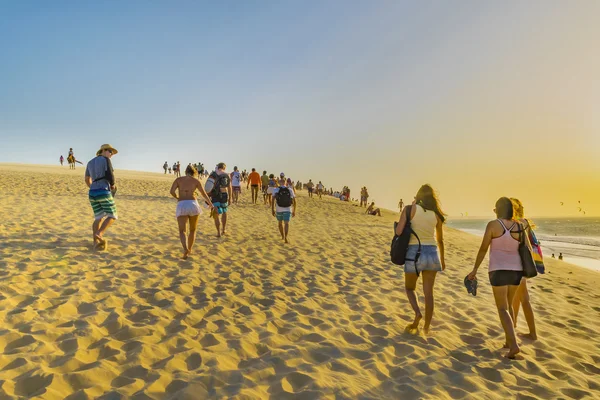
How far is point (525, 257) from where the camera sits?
415 cm

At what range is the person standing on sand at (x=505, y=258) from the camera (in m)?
4.18

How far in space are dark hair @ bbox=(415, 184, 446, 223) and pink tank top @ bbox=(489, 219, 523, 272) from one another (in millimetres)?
726

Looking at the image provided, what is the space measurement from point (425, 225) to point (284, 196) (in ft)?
19.9

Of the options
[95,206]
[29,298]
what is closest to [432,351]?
[29,298]

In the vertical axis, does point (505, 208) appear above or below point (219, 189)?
above

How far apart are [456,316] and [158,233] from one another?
28.3 ft

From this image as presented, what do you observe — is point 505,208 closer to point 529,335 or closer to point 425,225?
point 425,225

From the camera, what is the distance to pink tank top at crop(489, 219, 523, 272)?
4160mm

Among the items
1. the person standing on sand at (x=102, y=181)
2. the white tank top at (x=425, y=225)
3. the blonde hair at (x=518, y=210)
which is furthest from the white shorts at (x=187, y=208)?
the blonde hair at (x=518, y=210)

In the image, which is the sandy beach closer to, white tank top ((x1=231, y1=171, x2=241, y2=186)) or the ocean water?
white tank top ((x1=231, y1=171, x2=241, y2=186))

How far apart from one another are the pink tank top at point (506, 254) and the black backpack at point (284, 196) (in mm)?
6634

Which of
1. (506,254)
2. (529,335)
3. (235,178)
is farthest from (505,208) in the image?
(235,178)

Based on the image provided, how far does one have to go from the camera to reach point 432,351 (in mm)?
4379

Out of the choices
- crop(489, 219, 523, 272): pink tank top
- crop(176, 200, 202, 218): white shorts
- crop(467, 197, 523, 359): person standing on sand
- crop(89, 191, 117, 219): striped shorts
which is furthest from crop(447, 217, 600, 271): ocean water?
crop(89, 191, 117, 219): striped shorts
